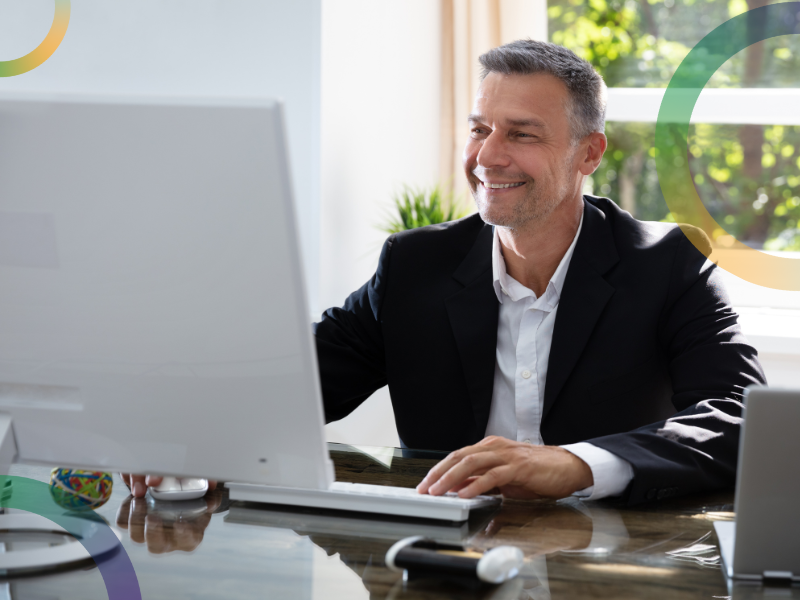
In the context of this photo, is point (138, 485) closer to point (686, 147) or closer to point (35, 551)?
point (35, 551)

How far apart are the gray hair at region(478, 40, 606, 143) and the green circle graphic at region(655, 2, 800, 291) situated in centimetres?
170

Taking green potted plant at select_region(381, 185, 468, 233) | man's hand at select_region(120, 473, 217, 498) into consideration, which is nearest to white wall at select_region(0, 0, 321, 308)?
green potted plant at select_region(381, 185, 468, 233)

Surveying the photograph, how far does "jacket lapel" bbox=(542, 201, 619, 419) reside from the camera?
1.58 metres

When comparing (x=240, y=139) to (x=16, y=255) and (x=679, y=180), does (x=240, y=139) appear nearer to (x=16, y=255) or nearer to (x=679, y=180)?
(x=16, y=255)

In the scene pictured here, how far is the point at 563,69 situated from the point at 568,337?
0.59 m

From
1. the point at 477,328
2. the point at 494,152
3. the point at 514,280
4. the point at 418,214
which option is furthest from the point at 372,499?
the point at 418,214

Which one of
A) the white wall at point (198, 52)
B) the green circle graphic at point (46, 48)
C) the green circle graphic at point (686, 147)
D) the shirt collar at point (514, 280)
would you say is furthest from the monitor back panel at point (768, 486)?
the green circle graphic at point (46, 48)

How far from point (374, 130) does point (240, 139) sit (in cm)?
246

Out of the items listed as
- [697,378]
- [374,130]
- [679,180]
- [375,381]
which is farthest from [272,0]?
[697,378]

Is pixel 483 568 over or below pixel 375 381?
over

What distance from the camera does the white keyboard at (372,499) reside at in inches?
39.4

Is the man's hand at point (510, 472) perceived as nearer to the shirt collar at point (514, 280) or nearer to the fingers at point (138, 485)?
the fingers at point (138, 485)

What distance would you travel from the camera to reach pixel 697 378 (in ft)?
4.76

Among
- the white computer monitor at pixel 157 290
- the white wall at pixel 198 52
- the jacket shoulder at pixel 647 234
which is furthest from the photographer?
the white wall at pixel 198 52
